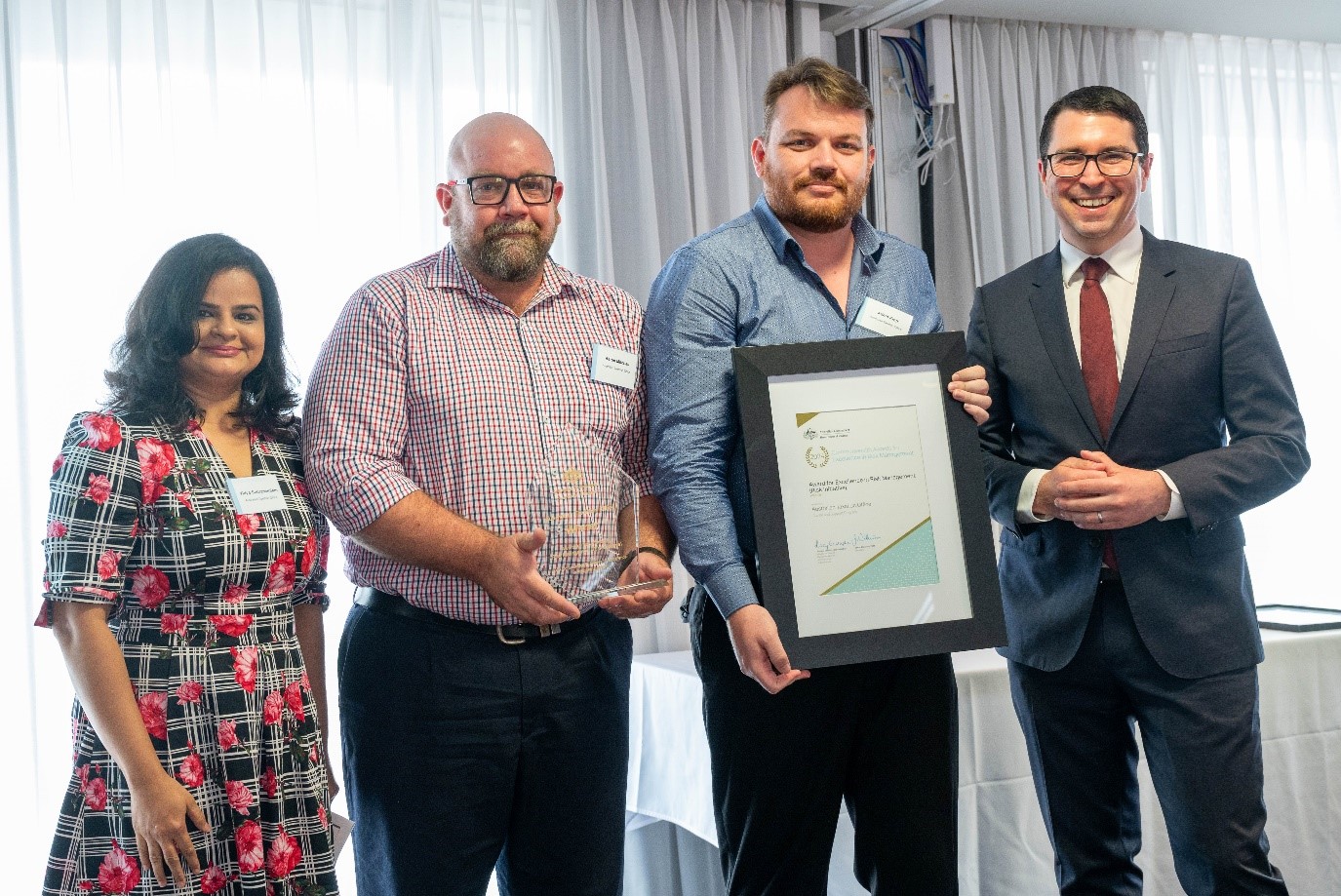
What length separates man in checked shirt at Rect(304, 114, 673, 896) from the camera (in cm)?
205

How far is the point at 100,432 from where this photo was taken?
199cm

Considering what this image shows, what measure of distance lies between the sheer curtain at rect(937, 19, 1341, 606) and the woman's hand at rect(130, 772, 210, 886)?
3.44 m

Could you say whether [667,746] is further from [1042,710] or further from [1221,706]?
[1221,706]

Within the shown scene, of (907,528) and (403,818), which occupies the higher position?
(907,528)

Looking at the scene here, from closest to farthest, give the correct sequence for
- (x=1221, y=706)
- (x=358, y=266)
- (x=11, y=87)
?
(x=1221, y=706), (x=11, y=87), (x=358, y=266)

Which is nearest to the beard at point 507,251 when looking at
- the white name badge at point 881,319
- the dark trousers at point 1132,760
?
the white name badge at point 881,319

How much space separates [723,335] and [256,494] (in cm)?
84

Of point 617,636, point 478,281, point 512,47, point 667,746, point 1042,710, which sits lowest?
point 667,746

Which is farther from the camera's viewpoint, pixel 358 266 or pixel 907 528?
pixel 358 266

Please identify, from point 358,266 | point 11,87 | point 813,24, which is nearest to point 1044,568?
point 358,266

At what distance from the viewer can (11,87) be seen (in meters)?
3.32

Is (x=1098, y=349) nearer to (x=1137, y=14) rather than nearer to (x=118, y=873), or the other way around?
(x=118, y=873)

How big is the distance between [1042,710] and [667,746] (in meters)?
1.35

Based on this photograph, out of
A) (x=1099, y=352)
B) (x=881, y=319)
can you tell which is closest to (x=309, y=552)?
(x=881, y=319)
